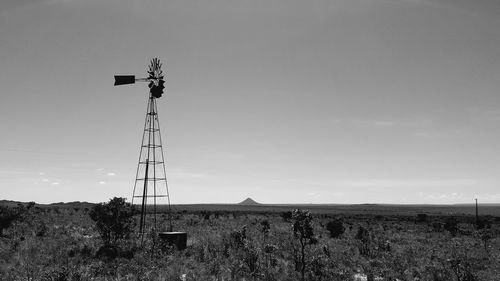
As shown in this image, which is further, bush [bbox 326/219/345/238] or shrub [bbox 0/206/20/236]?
bush [bbox 326/219/345/238]

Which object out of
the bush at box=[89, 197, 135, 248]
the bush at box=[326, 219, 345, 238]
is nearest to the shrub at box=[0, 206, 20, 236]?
the bush at box=[89, 197, 135, 248]

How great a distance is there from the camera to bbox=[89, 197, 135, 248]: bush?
23.1 m

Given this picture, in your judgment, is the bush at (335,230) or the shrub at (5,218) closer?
the shrub at (5,218)

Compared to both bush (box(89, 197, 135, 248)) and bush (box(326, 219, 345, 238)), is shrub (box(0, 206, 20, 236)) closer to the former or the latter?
bush (box(89, 197, 135, 248))

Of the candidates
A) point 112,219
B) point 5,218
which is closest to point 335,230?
point 112,219

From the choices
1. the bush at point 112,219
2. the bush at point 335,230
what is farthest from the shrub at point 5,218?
the bush at point 335,230

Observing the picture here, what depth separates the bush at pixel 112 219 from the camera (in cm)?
2306

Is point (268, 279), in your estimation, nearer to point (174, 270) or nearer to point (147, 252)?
point (174, 270)

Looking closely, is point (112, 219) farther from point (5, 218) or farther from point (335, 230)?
point (335, 230)

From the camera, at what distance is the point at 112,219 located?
2306cm

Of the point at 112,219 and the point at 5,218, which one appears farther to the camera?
the point at 5,218

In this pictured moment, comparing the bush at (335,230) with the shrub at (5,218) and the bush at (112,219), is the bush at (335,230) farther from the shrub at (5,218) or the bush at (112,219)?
the shrub at (5,218)

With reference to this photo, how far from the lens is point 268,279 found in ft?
48.3

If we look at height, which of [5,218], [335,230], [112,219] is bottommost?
[335,230]
